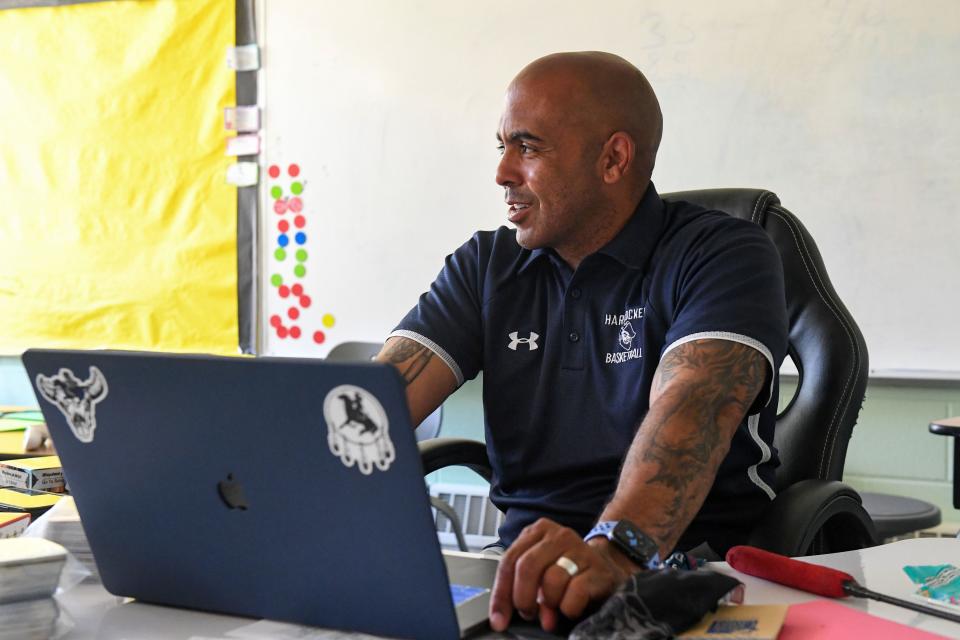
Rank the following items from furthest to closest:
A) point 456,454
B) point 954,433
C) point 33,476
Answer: point 954,433 < point 456,454 < point 33,476

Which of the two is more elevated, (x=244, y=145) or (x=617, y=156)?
(x=244, y=145)

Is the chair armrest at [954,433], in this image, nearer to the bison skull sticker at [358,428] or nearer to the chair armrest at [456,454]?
the chair armrest at [456,454]

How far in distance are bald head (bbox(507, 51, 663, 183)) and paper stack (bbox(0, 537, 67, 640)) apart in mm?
989

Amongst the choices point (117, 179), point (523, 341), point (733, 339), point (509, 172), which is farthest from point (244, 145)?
point (733, 339)

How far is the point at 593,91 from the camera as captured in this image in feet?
5.04

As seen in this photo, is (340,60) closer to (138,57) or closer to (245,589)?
(138,57)

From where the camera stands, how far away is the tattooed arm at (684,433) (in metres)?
1.04

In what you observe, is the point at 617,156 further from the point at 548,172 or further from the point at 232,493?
the point at 232,493

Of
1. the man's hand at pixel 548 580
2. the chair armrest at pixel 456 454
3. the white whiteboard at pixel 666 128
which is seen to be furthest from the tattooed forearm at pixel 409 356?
the white whiteboard at pixel 666 128

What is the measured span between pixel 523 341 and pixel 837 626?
2.54 ft

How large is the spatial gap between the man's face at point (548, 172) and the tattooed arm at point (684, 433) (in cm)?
36

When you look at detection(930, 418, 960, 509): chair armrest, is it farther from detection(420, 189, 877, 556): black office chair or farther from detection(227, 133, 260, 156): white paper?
detection(227, 133, 260, 156): white paper

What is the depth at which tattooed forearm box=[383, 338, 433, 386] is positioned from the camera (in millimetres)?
1562

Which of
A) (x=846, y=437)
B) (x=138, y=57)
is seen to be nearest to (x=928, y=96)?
(x=846, y=437)
